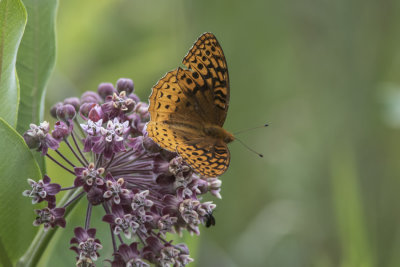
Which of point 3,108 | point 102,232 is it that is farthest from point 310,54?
point 3,108

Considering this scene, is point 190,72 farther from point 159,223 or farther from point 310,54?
point 310,54

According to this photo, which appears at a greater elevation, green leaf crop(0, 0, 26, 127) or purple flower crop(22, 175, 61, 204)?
green leaf crop(0, 0, 26, 127)

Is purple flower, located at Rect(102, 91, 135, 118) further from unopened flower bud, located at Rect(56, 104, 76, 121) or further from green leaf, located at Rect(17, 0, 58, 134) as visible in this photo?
green leaf, located at Rect(17, 0, 58, 134)

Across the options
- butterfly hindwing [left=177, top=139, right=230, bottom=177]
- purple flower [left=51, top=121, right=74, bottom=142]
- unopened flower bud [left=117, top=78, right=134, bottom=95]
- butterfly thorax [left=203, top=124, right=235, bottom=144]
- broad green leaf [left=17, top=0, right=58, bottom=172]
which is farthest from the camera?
butterfly thorax [left=203, top=124, right=235, bottom=144]

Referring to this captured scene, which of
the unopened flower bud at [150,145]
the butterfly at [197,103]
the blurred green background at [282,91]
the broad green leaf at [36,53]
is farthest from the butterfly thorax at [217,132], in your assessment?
the blurred green background at [282,91]

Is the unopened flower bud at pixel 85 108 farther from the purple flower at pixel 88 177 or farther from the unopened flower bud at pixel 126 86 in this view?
the purple flower at pixel 88 177

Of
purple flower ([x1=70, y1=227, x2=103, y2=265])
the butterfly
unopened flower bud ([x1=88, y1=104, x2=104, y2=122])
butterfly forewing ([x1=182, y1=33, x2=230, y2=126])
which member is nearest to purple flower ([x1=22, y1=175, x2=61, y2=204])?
purple flower ([x1=70, y1=227, x2=103, y2=265])
